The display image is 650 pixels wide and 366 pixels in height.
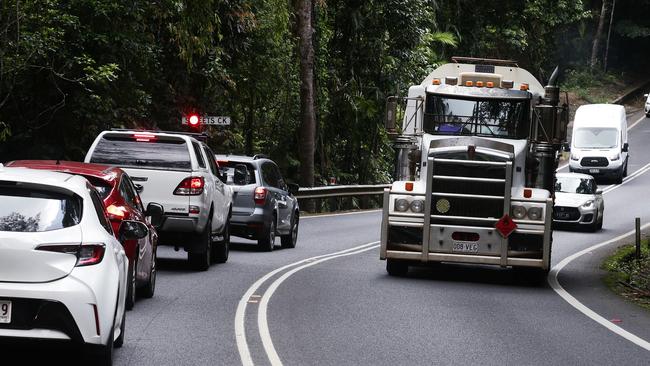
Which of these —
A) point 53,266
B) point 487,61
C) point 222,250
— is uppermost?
point 487,61

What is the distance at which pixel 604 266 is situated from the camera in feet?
82.3

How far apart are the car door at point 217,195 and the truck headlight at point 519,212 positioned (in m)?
4.56

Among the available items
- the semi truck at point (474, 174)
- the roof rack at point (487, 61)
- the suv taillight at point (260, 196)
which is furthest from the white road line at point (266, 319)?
the roof rack at point (487, 61)

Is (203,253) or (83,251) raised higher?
(83,251)

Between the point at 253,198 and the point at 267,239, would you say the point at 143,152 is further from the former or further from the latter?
the point at 267,239

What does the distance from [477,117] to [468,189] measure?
159cm

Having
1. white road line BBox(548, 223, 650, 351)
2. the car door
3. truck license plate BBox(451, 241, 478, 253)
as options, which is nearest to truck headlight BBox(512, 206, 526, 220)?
truck license plate BBox(451, 241, 478, 253)

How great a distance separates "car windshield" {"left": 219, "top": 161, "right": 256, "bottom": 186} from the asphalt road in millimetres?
1342

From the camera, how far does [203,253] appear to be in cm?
1880

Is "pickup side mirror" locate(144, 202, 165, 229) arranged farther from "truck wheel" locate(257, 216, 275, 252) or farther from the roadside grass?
"truck wheel" locate(257, 216, 275, 252)

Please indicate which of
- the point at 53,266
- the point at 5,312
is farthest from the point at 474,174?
the point at 5,312

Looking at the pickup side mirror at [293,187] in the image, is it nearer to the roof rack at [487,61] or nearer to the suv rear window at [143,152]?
the roof rack at [487,61]

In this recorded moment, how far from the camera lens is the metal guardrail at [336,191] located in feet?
124

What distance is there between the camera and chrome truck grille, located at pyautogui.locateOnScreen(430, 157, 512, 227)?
19.6 m
